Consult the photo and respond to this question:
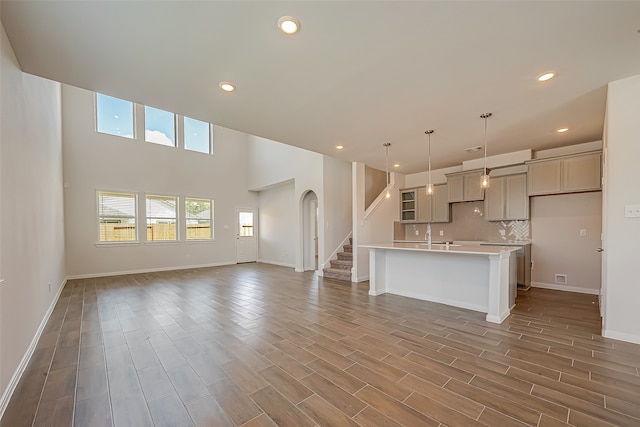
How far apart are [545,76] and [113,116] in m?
8.91

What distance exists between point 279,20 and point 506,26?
172cm

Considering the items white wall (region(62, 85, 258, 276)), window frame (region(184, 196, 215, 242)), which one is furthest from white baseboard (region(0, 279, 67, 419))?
A: window frame (region(184, 196, 215, 242))

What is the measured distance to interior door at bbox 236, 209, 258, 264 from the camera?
9039 mm

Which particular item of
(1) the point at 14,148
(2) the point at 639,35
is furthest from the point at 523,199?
(1) the point at 14,148

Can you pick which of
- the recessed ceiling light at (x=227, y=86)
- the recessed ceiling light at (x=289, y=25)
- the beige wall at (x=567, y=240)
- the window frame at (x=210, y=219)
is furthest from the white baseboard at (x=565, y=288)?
the window frame at (x=210, y=219)

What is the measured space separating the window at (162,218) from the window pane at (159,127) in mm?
1685

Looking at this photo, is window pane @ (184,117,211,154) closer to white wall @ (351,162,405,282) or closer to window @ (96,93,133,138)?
window @ (96,93,133,138)

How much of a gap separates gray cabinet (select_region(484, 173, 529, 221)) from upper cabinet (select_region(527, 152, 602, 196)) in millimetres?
176

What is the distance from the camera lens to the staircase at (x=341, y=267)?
612 centimetres

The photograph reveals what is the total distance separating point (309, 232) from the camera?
25.5ft

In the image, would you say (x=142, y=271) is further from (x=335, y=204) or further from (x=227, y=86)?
(x=227, y=86)

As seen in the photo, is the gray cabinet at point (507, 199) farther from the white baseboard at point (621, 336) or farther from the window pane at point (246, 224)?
the window pane at point (246, 224)

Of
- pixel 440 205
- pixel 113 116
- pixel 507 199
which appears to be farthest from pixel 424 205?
pixel 113 116

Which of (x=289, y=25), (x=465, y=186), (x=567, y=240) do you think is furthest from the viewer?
(x=465, y=186)
